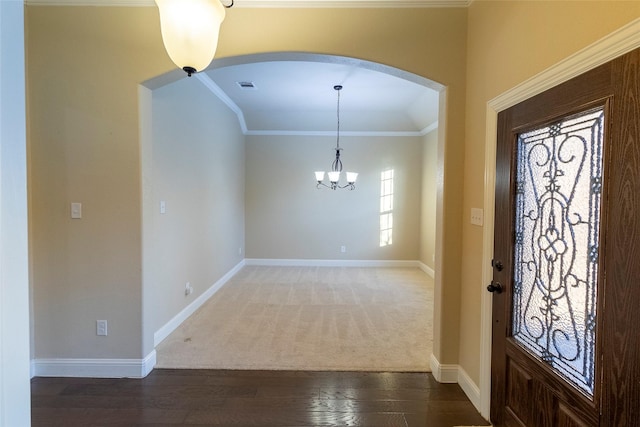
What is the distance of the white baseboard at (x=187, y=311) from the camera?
3047 millimetres

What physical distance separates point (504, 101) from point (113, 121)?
2753 millimetres

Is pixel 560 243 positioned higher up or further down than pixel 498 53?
further down

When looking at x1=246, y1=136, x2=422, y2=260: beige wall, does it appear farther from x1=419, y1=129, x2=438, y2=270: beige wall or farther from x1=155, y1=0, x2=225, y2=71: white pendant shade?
x1=155, y1=0, x2=225, y2=71: white pendant shade

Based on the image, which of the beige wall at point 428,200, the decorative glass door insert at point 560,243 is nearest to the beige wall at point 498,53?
the decorative glass door insert at point 560,243

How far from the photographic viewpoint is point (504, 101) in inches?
72.3

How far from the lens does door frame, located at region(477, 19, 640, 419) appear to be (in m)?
1.14

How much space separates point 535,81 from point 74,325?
3519 millimetres

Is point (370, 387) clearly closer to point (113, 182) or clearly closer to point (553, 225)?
point (553, 225)

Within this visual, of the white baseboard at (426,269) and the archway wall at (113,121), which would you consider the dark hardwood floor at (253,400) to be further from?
the white baseboard at (426,269)

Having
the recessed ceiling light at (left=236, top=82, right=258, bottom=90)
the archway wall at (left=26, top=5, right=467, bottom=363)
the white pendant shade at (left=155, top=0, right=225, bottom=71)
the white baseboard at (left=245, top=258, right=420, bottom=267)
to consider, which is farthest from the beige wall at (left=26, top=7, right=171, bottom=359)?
the white baseboard at (left=245, top=258, right=420, bottom=267)

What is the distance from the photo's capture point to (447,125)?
2.38 m

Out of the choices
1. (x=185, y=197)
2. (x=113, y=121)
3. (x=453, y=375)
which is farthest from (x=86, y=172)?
(x=453, y=375)

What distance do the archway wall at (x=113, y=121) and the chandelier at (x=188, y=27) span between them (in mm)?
796

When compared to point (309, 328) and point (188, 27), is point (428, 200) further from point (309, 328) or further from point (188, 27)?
point (188, 27)
